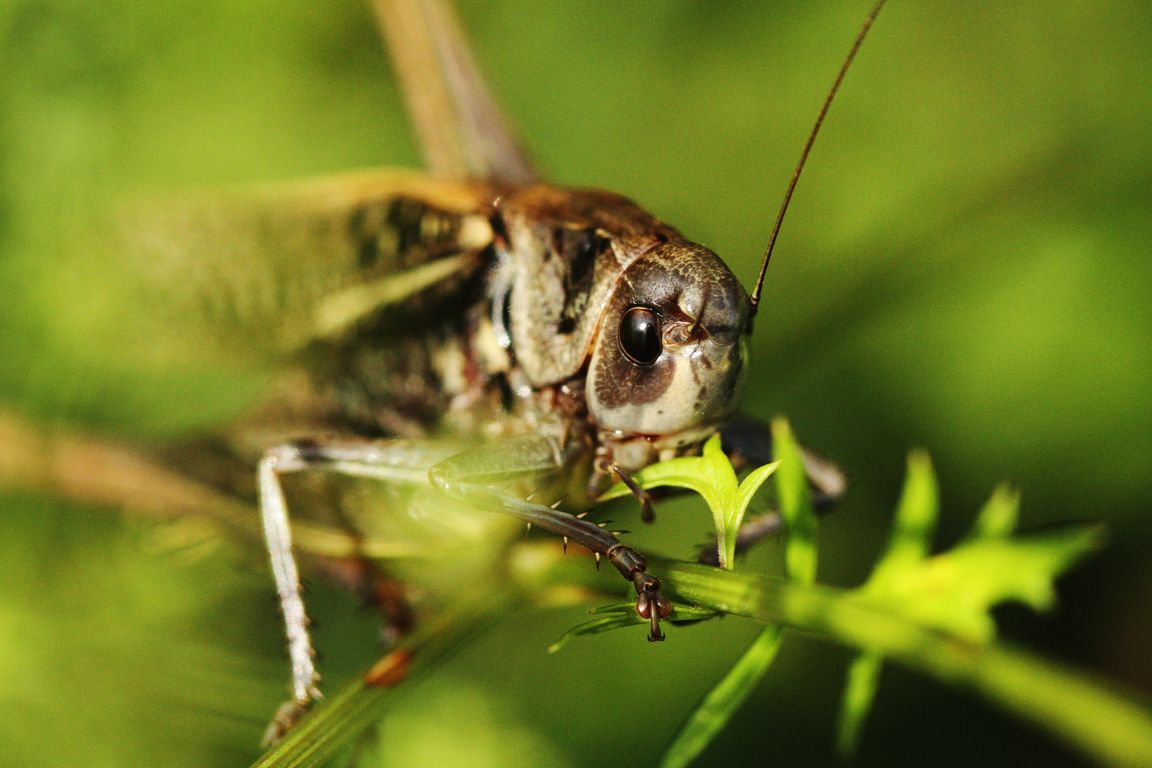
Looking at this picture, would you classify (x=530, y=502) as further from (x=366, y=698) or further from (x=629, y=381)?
(x=366, y=698)

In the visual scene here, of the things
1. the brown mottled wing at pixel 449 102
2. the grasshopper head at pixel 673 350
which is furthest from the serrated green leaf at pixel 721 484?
the brown mottled wing at pixel 449 102

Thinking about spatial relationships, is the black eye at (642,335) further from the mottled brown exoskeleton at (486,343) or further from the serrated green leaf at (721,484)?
the serrated green leaf at (721,484)

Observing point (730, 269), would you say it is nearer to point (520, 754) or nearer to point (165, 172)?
point (520, 754)

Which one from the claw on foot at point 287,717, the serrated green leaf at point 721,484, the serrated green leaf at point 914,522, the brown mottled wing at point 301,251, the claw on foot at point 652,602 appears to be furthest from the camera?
the brown mottled wing at point 301,251

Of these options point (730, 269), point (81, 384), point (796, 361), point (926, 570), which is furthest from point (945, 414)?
point (81, 384)

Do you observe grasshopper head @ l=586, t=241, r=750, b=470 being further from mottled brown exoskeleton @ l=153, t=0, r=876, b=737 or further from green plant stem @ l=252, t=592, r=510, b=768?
green plant stem @ l=252, t=592, r=510, b=768

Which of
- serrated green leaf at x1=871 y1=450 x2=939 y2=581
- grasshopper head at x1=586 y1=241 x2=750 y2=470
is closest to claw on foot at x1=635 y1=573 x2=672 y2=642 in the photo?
serrated green leaf at x1=871 y1=450 x2=939 y2=581

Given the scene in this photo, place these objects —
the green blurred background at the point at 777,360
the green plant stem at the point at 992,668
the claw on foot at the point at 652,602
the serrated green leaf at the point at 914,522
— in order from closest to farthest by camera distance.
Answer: the green plant stem at the point at 992,668
the serrated green leaf at the point at 914,522
the claw on foot at the point at 652,602
the green blurred background at the point at 777,360
